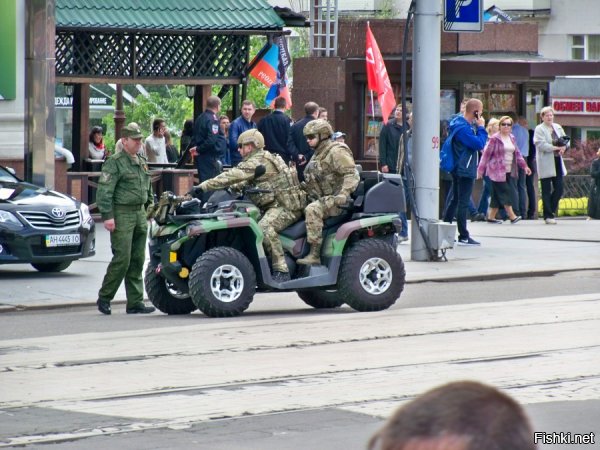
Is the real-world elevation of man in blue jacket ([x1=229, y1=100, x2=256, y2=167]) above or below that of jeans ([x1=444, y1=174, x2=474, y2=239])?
above

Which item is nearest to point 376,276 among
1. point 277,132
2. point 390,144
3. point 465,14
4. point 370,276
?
point 370,276

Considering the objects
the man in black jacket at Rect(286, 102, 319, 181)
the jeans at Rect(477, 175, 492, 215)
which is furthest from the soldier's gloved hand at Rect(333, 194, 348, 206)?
the jeans at Rect(477, 175, 492, 215)

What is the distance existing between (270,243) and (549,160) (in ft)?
36.9

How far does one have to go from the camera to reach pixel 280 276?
11602 mm

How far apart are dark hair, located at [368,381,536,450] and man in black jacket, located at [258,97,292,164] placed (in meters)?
17.6

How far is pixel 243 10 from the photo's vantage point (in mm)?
23016

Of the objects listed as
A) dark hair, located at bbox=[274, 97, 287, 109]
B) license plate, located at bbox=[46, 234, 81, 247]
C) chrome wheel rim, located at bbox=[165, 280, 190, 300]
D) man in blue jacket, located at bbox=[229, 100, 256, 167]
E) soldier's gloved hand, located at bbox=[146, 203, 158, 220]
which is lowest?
chrome wheel rim, located at bbox=[165, 280, 190, 300]

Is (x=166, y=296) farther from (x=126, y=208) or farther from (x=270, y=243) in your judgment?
(x=270, y=243)

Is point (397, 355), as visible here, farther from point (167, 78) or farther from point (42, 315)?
point (167, 78)

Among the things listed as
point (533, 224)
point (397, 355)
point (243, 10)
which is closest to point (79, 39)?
point (243, 10)

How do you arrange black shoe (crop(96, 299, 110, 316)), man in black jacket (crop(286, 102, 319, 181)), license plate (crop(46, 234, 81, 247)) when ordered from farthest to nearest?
1. man in black jacket (crop(286, 102, 319, 181))
2. license plate (crop(46, 234, 81, 247))
3. black shoe (crop(96, 299, 110, 316))

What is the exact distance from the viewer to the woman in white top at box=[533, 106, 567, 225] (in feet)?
71.8

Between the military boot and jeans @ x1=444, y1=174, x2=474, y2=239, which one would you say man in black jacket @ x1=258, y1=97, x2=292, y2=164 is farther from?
the military boot

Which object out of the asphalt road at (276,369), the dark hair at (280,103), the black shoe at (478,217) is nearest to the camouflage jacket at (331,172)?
the asphalt road at (276,369)
